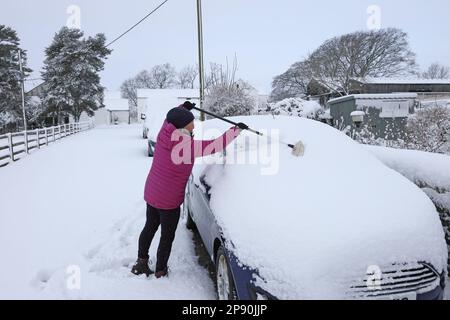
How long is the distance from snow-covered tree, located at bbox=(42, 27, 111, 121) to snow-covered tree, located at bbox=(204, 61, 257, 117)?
31918 mm

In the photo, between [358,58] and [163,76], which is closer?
[358,58]

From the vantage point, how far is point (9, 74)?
29516 millimetres

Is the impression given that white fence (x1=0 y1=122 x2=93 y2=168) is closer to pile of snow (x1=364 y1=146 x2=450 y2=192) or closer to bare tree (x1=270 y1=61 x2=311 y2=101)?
pile of snow (x1=364 y1=146 x2=450 y2=192)

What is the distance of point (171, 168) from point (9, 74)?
106ft

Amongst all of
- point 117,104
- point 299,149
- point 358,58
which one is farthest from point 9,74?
point 117,104

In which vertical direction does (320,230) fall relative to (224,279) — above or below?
above

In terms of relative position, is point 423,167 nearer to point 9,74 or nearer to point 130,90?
point 9,74

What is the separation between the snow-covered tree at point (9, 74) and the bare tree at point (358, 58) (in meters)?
31.2

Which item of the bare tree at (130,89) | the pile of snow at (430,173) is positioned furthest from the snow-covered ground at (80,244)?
the bare tree at (130,89)

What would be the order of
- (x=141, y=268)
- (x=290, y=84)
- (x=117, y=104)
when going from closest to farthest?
(x=141, y=268)
(x=290, y=84)
(x=117, y=104)

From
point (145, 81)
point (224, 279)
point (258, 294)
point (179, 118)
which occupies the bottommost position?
point (224, 279)

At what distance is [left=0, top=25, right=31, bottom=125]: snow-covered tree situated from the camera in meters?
28.5

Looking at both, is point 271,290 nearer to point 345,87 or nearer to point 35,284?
point 35,284

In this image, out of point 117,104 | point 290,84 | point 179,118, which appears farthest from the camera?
point 117,104
